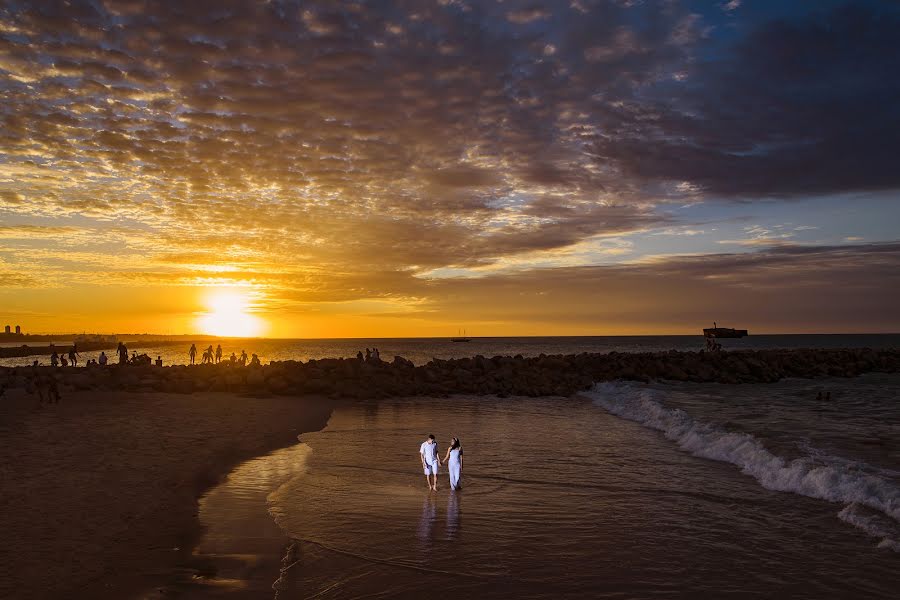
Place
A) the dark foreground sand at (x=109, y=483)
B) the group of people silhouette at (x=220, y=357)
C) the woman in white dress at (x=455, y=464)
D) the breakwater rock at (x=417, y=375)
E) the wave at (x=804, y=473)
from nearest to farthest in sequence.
A: 1. the dark foreground sand at (x=109, y=483)
2. the wave at (x=804, y=473)
3. the woman in white dress at (x=455, y=464)
4. the breakwater rock at (x=417, y=375)
5. the group of people silhouette at (x=220, y=357)

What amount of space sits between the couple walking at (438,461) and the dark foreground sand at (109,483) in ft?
16.1

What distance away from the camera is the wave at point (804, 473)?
12.5 metres

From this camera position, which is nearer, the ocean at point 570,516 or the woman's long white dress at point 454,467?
the ocean at point 570,516

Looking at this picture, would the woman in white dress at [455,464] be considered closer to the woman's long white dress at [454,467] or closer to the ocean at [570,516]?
the woman's long white dress at [454,467]

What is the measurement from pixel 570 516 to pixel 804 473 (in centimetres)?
684

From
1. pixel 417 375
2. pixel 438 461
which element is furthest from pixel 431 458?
pixel 417 375

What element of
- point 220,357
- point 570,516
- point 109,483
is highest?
point 220,357

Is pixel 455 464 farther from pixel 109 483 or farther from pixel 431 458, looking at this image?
pixel 109 483

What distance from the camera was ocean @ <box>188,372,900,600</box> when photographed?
9062 millimetres

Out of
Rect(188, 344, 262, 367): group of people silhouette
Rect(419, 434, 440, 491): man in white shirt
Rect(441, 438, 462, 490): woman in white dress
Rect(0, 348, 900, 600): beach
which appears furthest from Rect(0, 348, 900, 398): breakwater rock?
Rect(441, 438, 462, 490): woman in white dress

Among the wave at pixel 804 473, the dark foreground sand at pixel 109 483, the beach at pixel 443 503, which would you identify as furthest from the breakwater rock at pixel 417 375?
the wave at pixel 804 473

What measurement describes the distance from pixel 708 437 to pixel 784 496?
6.39m

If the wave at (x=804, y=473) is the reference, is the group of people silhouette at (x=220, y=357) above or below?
above

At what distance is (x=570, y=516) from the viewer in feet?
40.2
